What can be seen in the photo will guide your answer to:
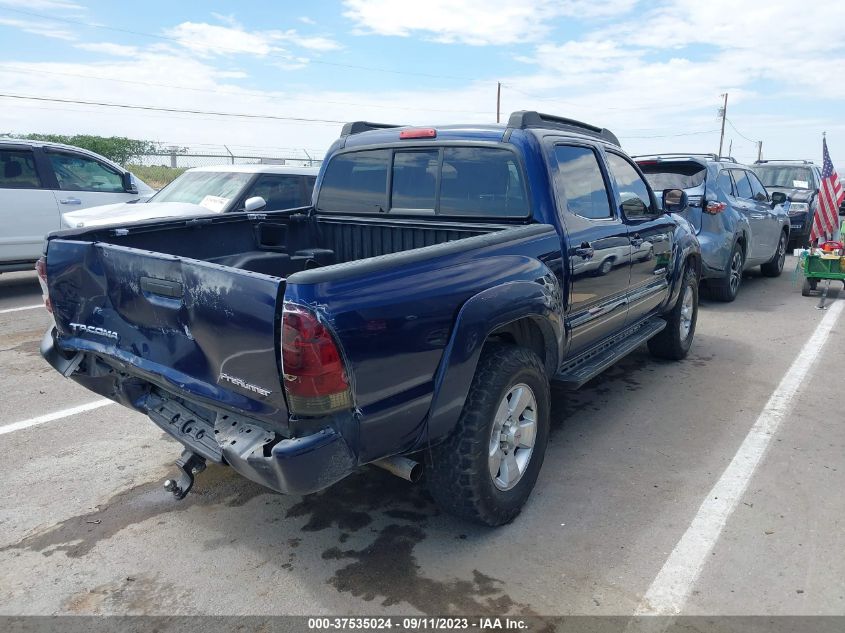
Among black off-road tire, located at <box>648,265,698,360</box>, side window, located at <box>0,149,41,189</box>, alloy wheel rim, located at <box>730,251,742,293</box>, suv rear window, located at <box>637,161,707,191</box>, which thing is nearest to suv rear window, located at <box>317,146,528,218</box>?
black off-road tire, located at <box>648,265,698,360</box>

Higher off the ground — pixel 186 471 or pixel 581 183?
pixel 581 183

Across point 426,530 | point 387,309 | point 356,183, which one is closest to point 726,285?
point 356,183

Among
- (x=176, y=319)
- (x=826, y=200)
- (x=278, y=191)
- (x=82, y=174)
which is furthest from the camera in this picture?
(x=826, y=200)

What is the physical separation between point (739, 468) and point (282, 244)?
10.5 ft

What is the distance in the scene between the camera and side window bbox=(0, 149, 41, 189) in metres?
8.40

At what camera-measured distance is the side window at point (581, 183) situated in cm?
388

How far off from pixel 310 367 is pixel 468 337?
0.78 m

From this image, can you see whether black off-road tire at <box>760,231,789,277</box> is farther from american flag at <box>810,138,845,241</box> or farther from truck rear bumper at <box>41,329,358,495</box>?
truck rear bumper at <box>41,329,358,495</box>

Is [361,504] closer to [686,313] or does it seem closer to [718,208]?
[686,313]

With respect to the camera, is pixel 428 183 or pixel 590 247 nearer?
pixel 590 247

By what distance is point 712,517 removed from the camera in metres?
3.32

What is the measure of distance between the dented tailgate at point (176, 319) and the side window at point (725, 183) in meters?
7.41

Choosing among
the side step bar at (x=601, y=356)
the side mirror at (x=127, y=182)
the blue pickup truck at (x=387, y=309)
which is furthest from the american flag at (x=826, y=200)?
the side mirror at (x=127, y=182)

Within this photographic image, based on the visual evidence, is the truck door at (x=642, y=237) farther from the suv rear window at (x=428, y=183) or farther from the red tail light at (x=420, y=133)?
the red tail light at (x=420, y=133)
